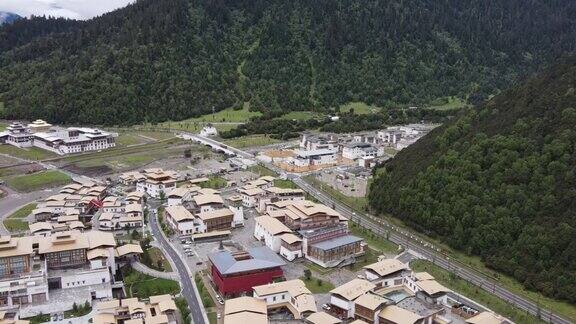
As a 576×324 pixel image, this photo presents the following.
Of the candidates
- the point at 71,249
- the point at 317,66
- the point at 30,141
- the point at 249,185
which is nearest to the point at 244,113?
the point at 317,66

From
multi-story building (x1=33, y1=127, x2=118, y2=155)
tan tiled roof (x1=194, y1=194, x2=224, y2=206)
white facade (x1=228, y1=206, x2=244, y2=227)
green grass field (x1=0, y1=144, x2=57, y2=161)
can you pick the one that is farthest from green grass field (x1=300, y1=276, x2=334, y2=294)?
multi-story building (x1=33, y1=127, x2=118, y2=155)

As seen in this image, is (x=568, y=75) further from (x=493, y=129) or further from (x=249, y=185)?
(x=249, y=185)

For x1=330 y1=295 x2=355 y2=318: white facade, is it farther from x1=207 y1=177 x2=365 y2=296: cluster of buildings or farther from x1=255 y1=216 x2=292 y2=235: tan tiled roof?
x1=255 y1=216 x2=292 y2=235: tan tiled roof

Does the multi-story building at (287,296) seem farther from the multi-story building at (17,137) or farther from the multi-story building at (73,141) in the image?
the multi-story building at (17,137)

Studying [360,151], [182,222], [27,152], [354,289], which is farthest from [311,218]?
[27,152]

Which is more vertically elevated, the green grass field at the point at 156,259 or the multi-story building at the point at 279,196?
the multi-story building at the point at 279,196

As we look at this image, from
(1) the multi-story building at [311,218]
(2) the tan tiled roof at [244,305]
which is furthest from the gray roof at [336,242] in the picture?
(2) the tan tiled roof at [244,305]
